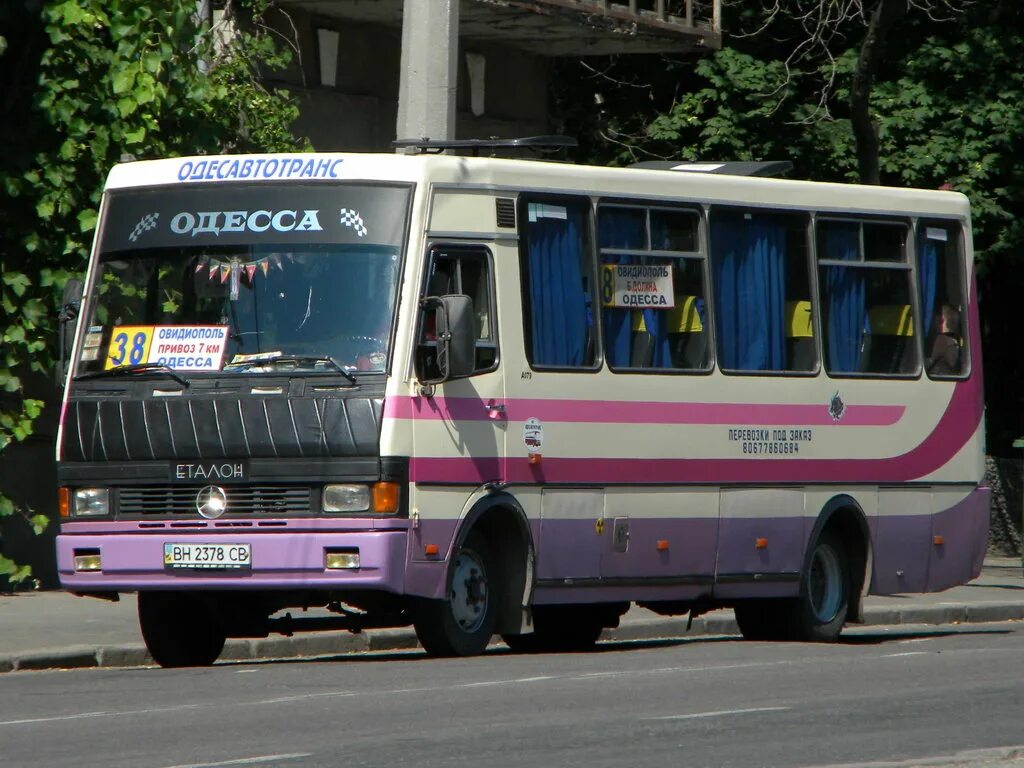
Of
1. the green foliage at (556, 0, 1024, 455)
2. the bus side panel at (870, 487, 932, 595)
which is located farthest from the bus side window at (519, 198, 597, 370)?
the green foliage at (556, 0, 1024, 455)

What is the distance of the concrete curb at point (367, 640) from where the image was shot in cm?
1390

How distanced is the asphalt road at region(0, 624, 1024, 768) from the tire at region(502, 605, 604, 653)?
4.84 feet

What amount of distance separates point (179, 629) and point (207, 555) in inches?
50.0

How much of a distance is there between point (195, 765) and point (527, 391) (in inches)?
219

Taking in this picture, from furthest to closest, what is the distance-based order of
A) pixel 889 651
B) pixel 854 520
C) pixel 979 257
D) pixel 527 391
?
pixel 979 257 < pixel 854 520 < pixel 889 651 < pixel 527 391

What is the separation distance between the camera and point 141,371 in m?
12.9

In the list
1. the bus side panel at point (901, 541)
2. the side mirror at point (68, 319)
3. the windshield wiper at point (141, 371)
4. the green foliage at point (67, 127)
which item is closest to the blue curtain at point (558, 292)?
the windshield wiper at point (141, 371)

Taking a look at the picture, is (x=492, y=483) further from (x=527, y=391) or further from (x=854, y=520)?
(x=854, y=520)

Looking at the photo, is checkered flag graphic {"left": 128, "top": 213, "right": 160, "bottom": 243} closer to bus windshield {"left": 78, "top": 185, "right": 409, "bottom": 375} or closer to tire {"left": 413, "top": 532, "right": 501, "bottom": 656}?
bus windshield {"left": 78, "top": 185, "right": 409, "bottom": 375}

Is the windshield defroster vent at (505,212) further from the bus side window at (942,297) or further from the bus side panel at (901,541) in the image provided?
the bus side window at (942,297)

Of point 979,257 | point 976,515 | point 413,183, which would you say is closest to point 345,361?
point 413,183

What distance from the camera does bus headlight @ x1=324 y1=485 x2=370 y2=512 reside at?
40.8ft

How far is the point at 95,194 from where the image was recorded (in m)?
18.2

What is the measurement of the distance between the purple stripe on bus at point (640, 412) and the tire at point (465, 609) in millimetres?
791
